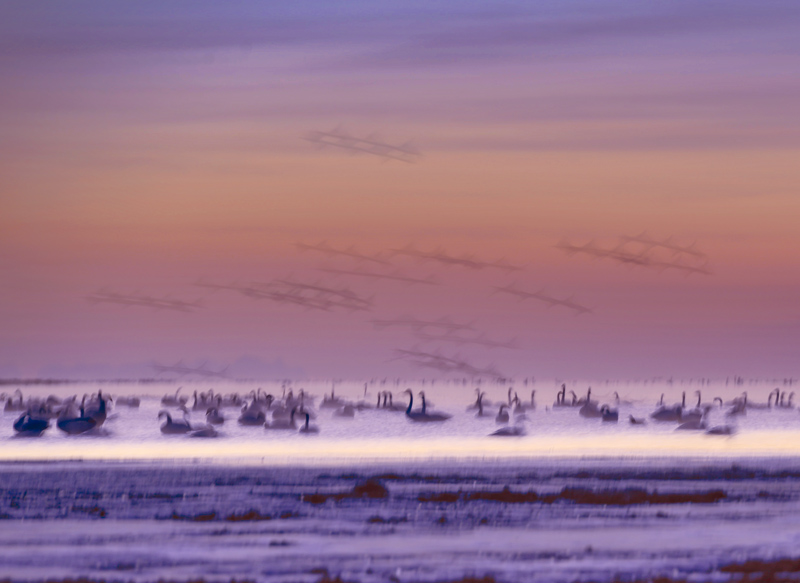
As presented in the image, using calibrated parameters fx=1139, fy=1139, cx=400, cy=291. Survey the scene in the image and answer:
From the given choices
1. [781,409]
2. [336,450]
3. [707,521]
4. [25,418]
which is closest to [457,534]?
[707,521]

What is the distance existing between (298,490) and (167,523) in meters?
4.50

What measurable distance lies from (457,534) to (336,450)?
17120 millimetres

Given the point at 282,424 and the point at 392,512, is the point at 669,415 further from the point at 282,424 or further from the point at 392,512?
the point at 392,512

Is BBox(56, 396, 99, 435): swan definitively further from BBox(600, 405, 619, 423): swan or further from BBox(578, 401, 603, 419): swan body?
BBox(578, 401, 603, 419): swan body

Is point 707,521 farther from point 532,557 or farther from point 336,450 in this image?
point 336,450

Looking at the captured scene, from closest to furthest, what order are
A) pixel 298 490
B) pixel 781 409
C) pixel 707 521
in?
1. pixel 707 521
2. pixel 298 490
3. pixel 781 409

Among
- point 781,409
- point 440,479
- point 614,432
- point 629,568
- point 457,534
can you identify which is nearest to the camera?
point 629,568

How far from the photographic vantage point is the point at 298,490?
22266 mm

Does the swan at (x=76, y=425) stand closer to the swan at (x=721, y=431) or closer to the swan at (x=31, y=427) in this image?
the swan at (x=31, y=427)

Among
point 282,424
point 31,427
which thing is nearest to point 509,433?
point 282,424

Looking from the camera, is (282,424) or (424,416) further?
(424,416)

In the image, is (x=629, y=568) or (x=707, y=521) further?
(x=707, y=521)

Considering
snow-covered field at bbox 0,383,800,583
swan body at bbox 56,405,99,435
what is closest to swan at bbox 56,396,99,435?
swan body at bbox 56,405,99,435

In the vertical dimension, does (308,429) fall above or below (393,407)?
below
